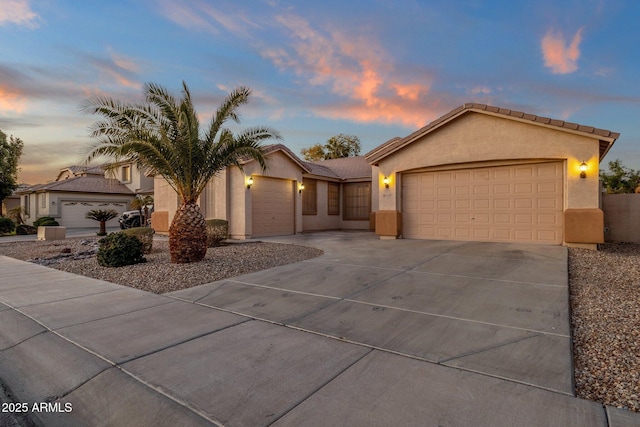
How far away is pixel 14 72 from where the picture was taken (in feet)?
46.1

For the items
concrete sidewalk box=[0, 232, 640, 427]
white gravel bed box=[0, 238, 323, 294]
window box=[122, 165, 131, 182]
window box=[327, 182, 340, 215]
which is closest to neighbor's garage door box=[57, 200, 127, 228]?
window box=[122, 165, 131, 182]

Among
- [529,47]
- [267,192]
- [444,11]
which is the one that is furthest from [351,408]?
[529,47]

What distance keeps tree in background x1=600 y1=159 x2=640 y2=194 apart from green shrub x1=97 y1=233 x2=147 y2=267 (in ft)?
87.6

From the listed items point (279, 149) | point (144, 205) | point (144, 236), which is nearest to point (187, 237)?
point (144, 236)

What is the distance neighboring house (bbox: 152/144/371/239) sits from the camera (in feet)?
48.2

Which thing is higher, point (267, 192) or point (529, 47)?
point (529, 47)

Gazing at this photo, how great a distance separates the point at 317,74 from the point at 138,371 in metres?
13.8

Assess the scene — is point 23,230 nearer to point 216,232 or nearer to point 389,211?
point 216,232

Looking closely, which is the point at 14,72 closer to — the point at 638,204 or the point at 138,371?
the point at 138,371

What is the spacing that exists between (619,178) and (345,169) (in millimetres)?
18184

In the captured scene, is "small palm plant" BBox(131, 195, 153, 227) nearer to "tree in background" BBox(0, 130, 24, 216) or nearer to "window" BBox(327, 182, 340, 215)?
"window" BBox(327, 182, 340, 215)

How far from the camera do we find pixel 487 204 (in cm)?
1150

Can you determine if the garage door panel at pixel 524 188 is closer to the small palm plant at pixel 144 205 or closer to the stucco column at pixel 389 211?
the stucco column at pixel 389 211

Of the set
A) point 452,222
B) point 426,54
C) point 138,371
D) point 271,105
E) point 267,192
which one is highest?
point 426,54
